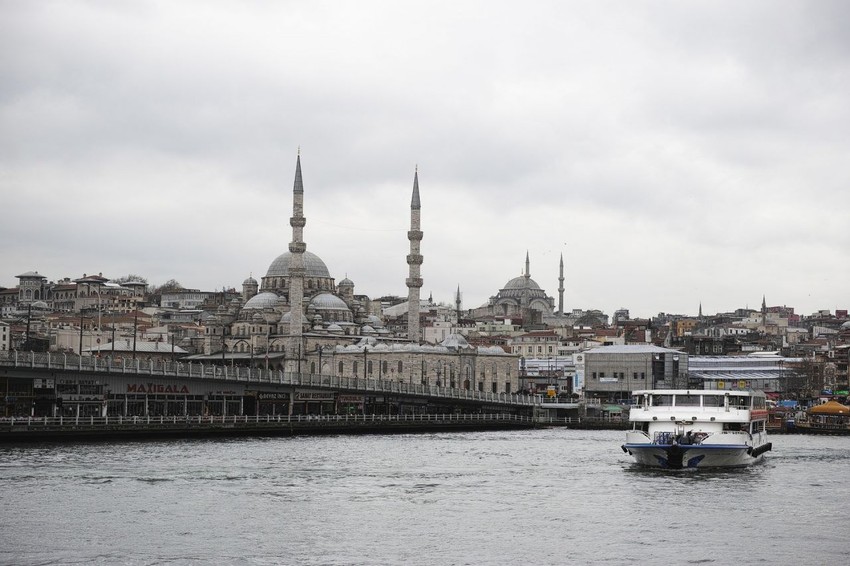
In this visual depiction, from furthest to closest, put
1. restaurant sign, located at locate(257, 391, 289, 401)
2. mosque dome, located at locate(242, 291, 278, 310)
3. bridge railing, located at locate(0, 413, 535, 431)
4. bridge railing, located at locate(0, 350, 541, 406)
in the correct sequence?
mosque dome, located at locate(242, 291, 278, 310)
restaurant sign, located at locate(257, 391, 289, 401)
bridge railing, located at locate(0, 350, 541, 406)
bridge railing, located at locate(0, 413, 535, 431)

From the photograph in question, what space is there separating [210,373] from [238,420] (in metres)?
4.88

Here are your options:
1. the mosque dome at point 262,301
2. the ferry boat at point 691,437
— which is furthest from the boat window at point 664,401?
the mosque dome at point 262,301

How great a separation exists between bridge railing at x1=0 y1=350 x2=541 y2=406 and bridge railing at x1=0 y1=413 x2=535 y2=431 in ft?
6.59

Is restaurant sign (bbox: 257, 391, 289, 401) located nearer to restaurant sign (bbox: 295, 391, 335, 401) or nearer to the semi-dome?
restaurant sign (bbox: 295, 391, 335, 401)

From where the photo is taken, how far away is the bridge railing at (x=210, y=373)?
219ft

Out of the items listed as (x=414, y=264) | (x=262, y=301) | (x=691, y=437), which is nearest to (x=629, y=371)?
(x=414, y=264)

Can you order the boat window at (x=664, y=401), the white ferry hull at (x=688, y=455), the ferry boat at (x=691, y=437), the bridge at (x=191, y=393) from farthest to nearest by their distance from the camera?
the bridge at (x=191, y=393) → the boat window at (x=664, y=401) → the ferry boat at (x=691, y=437) → the white ferry hull at (x=688, y=455)

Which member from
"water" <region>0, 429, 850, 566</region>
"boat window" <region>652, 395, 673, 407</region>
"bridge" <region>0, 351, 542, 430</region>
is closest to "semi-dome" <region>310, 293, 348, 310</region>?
"bridge" <region>0, 351, 542, 430</region>

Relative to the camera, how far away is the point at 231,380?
255 feet

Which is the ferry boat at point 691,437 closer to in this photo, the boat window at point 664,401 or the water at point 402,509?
the water at point 402,509

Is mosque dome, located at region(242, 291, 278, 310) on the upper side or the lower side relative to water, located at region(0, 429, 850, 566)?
upper

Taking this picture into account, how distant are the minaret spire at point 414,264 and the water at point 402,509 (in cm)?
5630

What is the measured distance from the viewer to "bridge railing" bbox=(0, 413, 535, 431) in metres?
62.8

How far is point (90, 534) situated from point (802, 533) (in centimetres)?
1670
